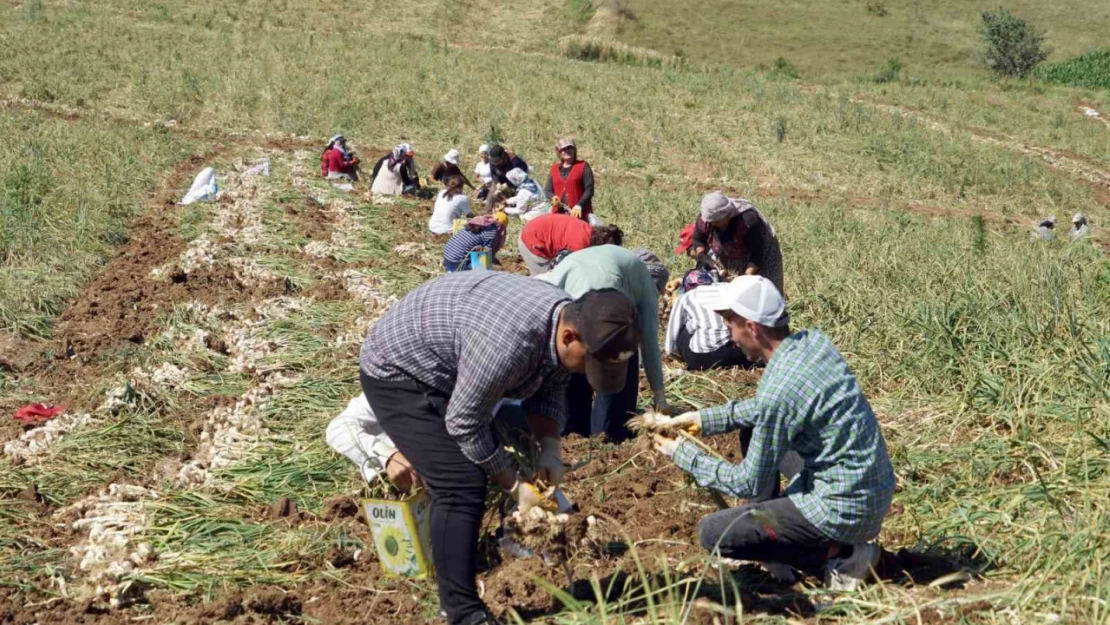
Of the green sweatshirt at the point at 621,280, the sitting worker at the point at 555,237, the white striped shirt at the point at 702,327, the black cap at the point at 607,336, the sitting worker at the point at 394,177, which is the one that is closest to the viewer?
the black cap at the point at 607,336

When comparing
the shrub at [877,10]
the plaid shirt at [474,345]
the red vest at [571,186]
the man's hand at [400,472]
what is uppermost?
the shrub at [877,10]

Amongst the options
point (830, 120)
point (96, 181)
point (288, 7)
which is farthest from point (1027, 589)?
point (288, 7)

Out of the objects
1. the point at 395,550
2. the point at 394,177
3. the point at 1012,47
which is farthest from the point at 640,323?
the point at 1012,47

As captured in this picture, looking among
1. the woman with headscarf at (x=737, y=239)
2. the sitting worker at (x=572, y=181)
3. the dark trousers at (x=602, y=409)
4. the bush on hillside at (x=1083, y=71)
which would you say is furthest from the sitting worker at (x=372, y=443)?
the bush on hillside at (x=1083, y=71)

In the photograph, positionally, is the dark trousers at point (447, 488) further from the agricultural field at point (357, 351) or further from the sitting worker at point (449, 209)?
the sitting worker at point (449, 209)

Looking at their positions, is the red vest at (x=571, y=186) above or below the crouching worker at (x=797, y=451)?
below

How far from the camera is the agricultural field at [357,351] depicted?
3.75m

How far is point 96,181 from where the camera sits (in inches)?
460

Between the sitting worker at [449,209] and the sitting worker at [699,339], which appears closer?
the sitting worker at [699,339]

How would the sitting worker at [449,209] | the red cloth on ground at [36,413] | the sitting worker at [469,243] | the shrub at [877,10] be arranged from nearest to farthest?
the red cloth on ground at [36,413] < the sitting worker at [469,243] < the sitting worker at [449,209] < the shrub at [877,10]

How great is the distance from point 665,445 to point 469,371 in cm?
87

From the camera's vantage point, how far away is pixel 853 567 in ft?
11.7

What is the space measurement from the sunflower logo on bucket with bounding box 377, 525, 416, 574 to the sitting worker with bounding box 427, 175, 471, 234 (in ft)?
23.0

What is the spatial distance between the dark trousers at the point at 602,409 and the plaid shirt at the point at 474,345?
186cm
